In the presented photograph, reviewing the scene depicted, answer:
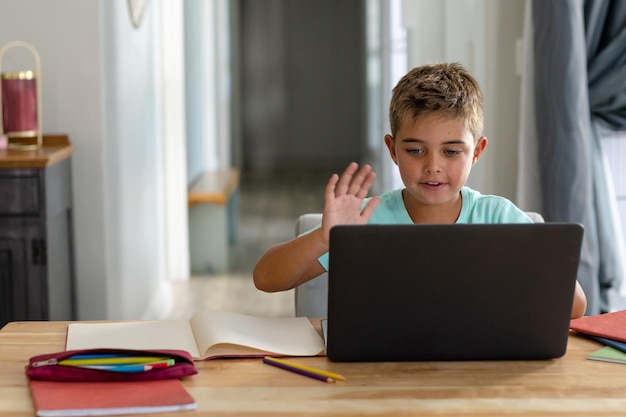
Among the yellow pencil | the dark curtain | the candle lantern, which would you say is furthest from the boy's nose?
the candle lantern

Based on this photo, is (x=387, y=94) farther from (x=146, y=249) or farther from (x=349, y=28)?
(x=349, y=28)

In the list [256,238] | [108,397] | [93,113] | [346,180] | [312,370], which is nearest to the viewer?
[108,397]

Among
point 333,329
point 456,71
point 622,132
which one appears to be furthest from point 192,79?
point 333,329

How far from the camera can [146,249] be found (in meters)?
4.38

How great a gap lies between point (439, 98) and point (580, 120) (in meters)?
1.63

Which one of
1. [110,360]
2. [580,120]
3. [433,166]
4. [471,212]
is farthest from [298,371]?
[580,120]

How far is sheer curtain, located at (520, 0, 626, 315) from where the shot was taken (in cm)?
315

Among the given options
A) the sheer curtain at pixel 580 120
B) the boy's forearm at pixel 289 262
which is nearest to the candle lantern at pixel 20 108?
the sheer curtain at pixel 580 120

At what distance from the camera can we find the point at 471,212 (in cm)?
182

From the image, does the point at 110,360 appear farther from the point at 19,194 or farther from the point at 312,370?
the point at 19,194

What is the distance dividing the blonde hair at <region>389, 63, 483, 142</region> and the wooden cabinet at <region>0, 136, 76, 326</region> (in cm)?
160

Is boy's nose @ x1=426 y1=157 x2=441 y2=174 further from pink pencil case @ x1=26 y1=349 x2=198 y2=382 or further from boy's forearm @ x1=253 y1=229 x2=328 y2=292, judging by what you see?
pink pencil case @ x1=26 y1=349 x2=198 y2=382

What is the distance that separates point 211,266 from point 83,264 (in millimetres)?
2191

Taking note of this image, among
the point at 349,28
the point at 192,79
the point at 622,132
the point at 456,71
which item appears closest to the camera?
the point at 456,71
